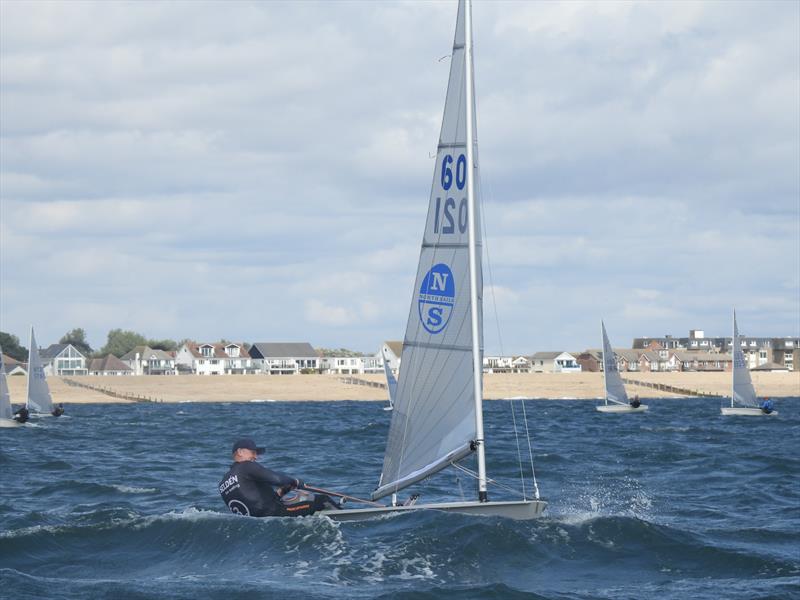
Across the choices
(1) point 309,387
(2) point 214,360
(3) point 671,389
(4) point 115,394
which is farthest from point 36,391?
(2) point 214,360

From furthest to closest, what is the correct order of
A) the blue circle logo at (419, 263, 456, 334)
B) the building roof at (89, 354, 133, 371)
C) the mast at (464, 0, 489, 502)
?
the building roof at (89, 354, 133, 371)
the blue circle logo at (419, 263, 456, 334)
the mast at (464, 0, 489, 502)

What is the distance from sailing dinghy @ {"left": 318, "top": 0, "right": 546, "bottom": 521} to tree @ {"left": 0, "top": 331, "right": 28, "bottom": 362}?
17357 centimetres

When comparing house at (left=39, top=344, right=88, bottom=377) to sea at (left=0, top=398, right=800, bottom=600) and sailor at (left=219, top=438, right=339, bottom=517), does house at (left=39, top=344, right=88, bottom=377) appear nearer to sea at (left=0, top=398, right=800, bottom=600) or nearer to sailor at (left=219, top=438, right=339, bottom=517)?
sea at (left=0, top=398, right=800, bottom=600)

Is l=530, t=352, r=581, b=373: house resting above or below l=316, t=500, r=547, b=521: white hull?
above

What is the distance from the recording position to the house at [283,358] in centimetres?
17025

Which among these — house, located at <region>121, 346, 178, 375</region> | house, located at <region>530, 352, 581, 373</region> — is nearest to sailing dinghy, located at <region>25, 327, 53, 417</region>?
house, located at <region>121, 346, 178, 375</region>

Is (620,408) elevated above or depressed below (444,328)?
below

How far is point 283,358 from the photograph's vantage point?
6747 inches

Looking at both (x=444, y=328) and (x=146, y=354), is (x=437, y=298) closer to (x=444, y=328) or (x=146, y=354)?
(x=444, y=328)

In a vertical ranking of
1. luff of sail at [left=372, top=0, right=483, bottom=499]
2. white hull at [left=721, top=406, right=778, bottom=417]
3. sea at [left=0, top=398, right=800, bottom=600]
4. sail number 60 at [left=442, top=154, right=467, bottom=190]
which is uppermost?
sail number 60 at [left=442, top=154, right=467, bottom=190]

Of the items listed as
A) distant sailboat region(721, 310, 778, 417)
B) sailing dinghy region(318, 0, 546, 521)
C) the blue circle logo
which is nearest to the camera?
sailing dinghy region(318, 0, 546, 521)

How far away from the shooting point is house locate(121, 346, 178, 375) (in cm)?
17409

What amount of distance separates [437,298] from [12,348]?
6981 inches

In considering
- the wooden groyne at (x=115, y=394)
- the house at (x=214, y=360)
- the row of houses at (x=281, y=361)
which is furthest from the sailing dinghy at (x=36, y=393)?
the house at (x=214, y=360)
